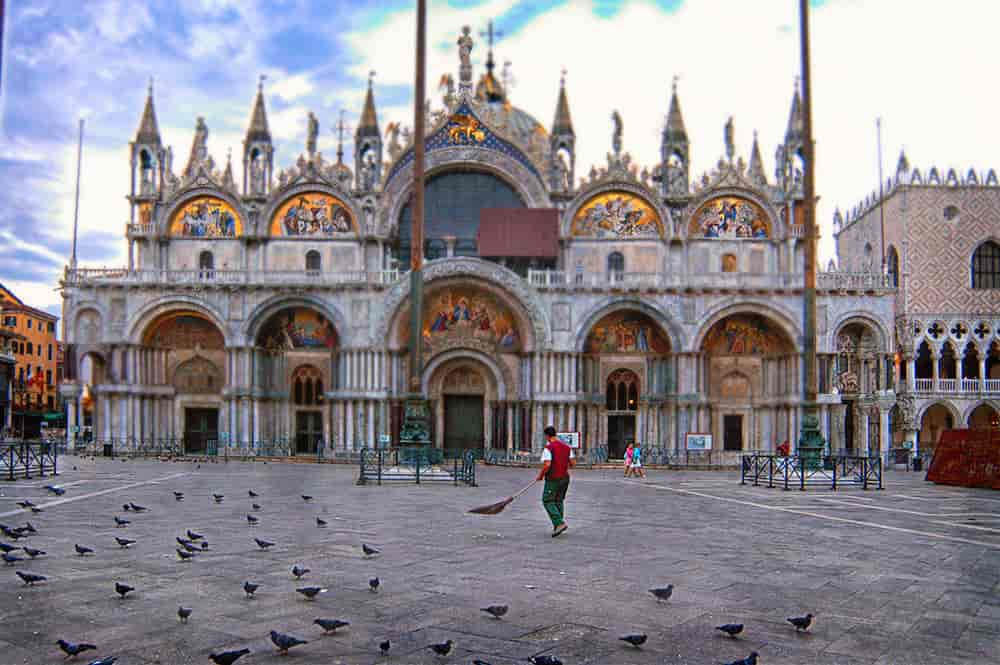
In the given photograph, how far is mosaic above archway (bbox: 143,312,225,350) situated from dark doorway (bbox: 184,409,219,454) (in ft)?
10.8

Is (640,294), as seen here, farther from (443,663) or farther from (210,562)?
(443,663)

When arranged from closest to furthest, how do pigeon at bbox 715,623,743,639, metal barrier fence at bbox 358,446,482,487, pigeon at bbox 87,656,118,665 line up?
1. pigeon at bbox 87,656,118,665
2. pigeon at bbox 715,623,743,639
3. metal barrier fence at bbox 358,446,482,487

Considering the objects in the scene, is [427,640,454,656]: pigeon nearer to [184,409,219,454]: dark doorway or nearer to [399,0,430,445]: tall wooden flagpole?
[399,0,430,445]: tall wooden flagpole

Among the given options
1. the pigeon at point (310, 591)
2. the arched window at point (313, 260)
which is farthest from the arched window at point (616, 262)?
the pigeon at point (310, 591)

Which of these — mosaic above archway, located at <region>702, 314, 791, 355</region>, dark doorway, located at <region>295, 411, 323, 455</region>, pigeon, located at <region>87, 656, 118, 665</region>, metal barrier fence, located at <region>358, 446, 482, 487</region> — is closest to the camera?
pigeon, located at <region>87, 656, 118, 665</region>

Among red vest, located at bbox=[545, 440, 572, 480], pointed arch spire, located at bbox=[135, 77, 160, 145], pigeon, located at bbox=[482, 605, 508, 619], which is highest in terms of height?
pointed arch spire, located at bbox=[135, 77, 160, 145]

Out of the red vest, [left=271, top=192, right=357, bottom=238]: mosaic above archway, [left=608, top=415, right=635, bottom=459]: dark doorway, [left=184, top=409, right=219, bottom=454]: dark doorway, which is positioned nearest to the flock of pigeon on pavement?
the red vest

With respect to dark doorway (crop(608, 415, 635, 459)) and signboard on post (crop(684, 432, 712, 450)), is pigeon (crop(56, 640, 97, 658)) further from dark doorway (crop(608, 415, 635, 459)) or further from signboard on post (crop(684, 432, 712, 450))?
A: dark doorway (crop(608, 415, 635, 459))

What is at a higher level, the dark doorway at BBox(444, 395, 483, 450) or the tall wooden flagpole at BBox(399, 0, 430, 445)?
the tall wooden flagpole at BBox(399, 0, 430, 445)

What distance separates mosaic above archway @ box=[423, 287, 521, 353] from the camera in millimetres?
43531

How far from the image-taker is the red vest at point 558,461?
47.1ft

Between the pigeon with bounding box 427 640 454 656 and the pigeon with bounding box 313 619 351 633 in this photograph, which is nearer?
the pigeon with bounding box 427 640 454 656

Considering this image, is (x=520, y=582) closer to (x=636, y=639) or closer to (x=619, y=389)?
(x=636, y=639)

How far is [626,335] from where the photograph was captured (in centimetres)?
4441
